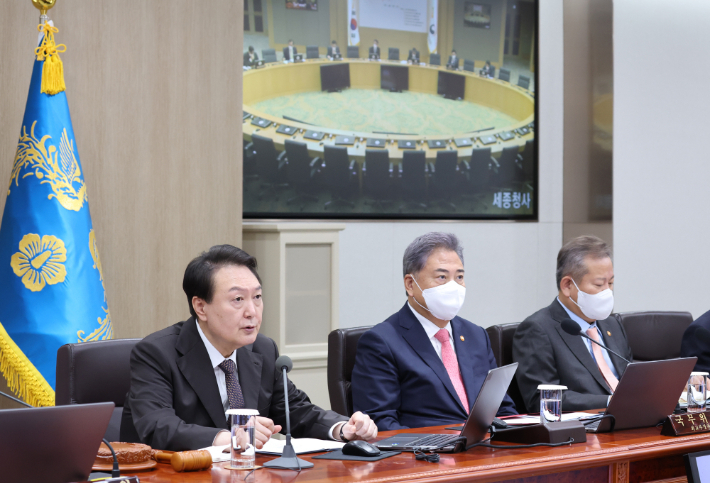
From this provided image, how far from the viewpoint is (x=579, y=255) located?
313 cm

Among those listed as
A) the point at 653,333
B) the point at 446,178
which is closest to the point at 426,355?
the point at 653,333

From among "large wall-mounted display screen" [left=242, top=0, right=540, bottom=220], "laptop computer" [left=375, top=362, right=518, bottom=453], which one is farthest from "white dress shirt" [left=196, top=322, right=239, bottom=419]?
"large wall-mounted display screen" [left=242, top=0, right=540, bottom=220]

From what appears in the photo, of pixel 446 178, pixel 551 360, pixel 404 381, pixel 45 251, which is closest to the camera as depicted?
pixel 404 381

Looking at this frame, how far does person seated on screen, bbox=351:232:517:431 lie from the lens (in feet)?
8.60

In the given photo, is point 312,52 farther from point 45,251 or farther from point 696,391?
point 696,391

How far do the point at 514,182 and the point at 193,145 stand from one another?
2492mm

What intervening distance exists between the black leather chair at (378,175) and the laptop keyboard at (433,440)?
9.88 feet

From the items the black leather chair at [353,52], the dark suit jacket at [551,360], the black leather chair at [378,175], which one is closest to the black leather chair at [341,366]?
the dark suit jacket at [551,360]

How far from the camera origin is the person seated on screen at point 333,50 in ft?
16.0

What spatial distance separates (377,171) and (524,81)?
130 cm

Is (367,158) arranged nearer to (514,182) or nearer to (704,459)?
(514,182)

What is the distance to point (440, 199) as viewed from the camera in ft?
17.3

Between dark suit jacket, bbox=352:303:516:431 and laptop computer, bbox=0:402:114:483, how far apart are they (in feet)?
3.84

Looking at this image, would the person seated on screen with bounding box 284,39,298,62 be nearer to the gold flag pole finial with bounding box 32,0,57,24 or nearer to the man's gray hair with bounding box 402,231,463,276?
the gold flag pole finial with bounding box 32,0,57,24
